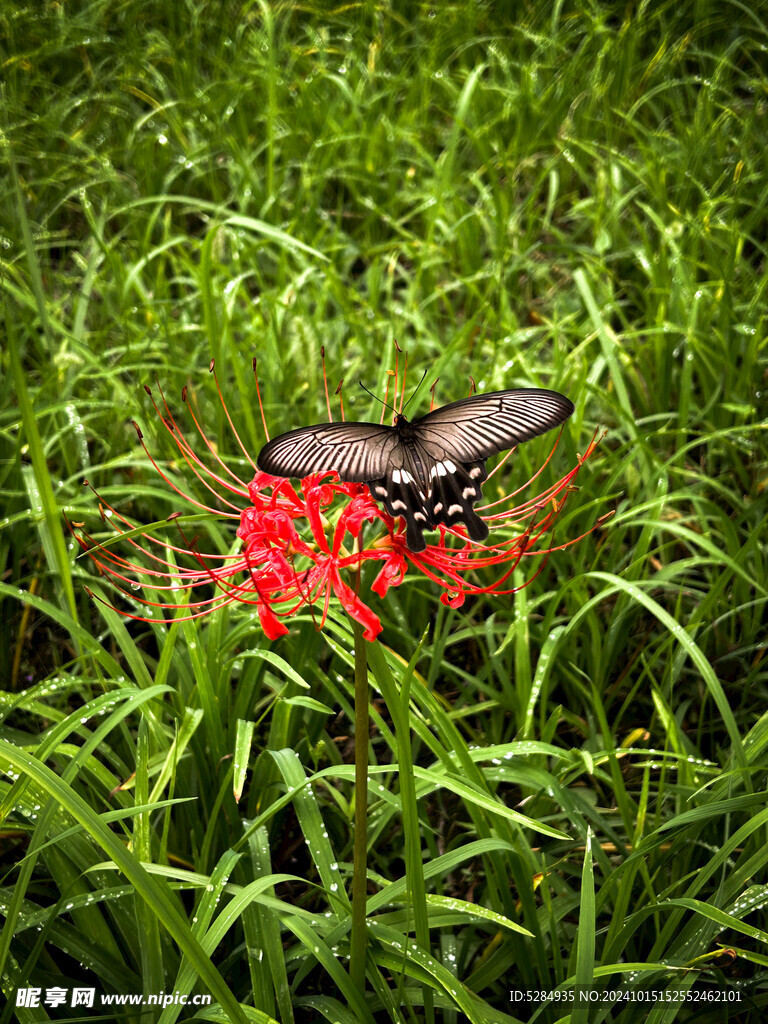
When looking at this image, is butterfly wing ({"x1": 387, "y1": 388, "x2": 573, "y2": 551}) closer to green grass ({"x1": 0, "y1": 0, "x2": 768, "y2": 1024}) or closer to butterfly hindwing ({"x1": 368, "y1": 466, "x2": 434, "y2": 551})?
butterfly hindwing ({"x1": 368, "y1": 466, "x2": 434, "y2": 551})

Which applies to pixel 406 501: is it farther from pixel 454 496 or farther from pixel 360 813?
pixel 360 813

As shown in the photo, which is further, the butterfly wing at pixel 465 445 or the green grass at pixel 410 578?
the green grass at pixel 410 578

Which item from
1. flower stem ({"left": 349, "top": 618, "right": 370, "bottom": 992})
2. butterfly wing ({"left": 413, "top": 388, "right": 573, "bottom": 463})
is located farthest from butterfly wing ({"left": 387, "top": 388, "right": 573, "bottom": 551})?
flower stem ({"left": 349, "top": 618, "right": 370, "bottom": 992})

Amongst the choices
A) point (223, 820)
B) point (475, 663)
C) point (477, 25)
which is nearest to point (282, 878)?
point (223, 820)

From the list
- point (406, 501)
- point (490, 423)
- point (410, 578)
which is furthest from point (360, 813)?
point (410, 578)

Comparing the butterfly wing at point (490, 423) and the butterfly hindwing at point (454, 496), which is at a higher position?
the butterfly wing at point (490, 423)

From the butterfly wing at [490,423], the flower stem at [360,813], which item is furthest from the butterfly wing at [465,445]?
the flower stem at [360,813]

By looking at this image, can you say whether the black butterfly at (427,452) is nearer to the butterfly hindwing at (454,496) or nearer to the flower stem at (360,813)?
the butterfly hindwing at (454,496)

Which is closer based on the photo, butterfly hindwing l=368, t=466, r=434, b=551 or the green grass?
butterfly hindwing l=368, t=466, r=434, b=551
